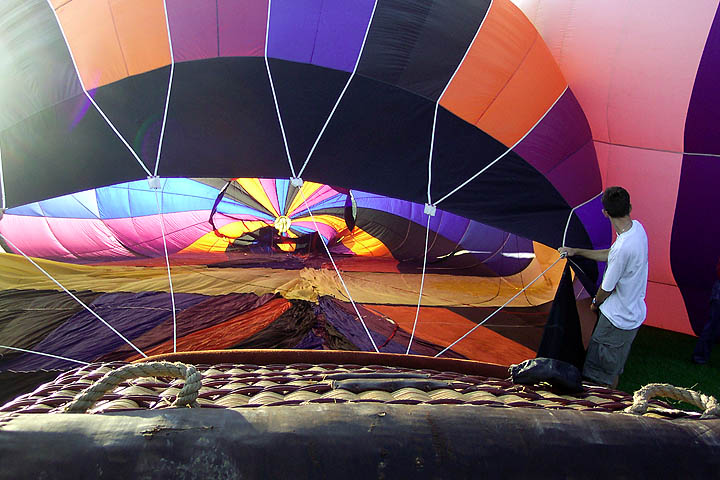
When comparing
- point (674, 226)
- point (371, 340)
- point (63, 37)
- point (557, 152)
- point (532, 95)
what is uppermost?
point (63, 37)

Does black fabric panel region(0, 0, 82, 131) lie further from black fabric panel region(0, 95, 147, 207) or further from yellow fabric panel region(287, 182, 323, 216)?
yellow fabric panel region(287, 182, 323, 216)

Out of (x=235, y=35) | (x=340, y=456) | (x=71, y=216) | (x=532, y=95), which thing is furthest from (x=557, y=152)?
(x=71, y=216)

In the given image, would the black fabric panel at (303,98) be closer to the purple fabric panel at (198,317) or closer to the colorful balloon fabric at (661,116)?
the purple fabric panel at (198,317)

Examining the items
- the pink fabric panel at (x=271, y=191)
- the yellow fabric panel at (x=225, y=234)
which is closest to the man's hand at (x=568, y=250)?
the pink fabric panel at (x=271, y=191)

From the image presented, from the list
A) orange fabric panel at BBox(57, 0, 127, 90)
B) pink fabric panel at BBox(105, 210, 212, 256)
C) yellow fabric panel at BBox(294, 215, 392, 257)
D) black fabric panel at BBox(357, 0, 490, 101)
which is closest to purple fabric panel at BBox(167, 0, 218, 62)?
orange fabric panel at BBox(57, 0, 127, 90)

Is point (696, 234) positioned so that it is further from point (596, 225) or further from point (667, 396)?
point (667, 396)

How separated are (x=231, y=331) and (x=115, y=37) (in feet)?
5.38

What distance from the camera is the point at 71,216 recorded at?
4.21 m

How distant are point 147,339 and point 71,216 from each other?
2.05 metres

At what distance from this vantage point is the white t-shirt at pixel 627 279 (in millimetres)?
2190

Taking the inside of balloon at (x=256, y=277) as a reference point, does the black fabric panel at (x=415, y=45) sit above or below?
above

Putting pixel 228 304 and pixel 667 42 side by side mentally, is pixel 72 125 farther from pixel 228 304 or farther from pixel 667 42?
pixel 667 42

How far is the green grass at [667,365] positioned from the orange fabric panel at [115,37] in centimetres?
297

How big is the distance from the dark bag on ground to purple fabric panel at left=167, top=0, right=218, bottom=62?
7.98ft
